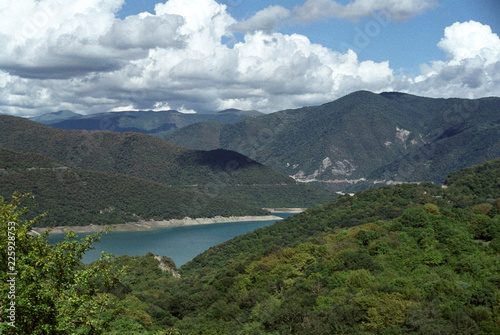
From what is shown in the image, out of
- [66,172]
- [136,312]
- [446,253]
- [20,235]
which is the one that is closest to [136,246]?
[66,172]

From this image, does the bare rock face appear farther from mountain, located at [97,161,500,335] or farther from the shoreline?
the shoreline

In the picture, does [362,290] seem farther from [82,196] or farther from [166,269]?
[82,196]

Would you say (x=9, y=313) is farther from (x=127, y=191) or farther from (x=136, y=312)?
(x=127, y=191)

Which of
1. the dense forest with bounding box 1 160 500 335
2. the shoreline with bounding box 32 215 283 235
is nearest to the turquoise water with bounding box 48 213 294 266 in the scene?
the shoreline with bounding box 32 215 283 235

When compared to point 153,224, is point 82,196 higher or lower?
higher

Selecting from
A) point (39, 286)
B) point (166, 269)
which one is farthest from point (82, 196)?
point (39, 286)
